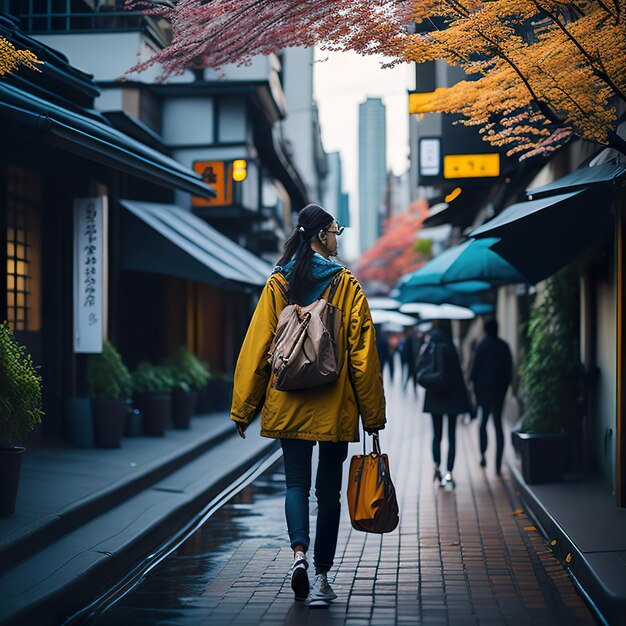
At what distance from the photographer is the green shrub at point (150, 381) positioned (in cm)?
1523

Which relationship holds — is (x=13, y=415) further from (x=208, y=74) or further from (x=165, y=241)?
(x=208, y=74)

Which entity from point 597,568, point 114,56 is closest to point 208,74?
point 114,56

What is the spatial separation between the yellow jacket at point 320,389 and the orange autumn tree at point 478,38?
262 cm

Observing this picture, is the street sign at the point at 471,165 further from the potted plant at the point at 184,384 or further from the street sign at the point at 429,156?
the potted plant at the point at 184,384

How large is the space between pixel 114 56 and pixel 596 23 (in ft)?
39.0

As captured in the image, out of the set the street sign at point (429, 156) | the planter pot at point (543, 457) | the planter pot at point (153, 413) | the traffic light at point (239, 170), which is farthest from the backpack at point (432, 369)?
the traffic light at point (239, 170)

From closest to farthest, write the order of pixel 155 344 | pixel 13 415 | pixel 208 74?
pixel 13 415 < pixel 155 344 < pixel 208 74

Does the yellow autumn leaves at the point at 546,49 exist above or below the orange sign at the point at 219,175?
below

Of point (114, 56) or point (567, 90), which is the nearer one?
point (567, 90)

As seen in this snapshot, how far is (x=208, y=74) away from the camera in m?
24.4

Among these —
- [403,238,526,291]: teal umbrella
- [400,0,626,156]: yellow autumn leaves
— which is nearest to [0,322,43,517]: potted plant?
[400,0,626,156]: yellow autumn leaves

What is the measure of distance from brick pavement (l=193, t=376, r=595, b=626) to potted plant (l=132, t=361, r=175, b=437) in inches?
218

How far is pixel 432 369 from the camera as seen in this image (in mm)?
11836

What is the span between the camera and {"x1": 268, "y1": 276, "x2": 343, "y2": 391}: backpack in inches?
227
